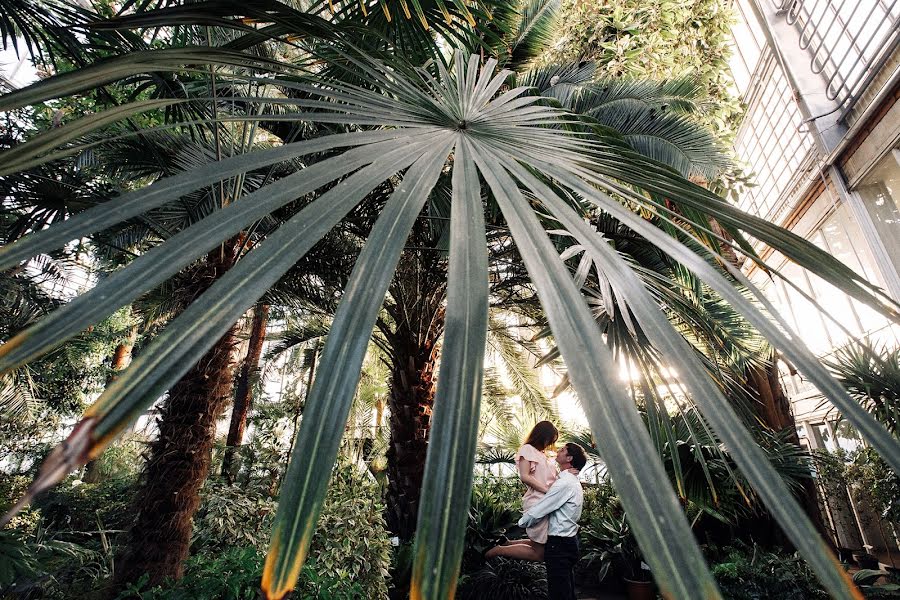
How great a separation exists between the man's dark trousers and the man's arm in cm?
16

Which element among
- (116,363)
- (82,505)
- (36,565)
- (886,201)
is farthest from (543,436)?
(116,363)

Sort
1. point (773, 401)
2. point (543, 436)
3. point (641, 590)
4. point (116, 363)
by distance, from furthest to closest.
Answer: point (116, 363) → point (773, 401) → point (641, 590) → point (543, 436)

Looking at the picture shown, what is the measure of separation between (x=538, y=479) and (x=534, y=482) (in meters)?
0.11

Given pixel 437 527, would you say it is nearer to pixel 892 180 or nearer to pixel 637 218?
pixel 637 218

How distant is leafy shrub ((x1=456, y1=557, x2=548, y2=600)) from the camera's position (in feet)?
14.6

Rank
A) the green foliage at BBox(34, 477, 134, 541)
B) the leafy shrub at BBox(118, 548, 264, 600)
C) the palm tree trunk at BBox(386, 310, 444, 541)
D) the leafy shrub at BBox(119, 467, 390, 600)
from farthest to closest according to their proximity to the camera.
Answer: the green foliage at BBox(34, 477, 134, 541) < the palm tree trunk at BBox(386, 310, 444, 541) < the leafy shrub at BBox(119, 467, 390, 600) < the leafy shrub at BBox(118, 548, 264, 600)

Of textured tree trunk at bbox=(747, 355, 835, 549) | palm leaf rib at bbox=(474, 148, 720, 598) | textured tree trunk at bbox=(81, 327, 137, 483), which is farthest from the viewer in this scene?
textured tree trunk at bbox=(81, 327, 137, 483)

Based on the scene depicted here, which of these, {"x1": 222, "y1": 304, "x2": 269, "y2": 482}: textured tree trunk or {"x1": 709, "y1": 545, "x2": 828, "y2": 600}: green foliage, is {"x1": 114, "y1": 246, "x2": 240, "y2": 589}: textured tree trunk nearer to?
{"x1": 222, "y1": 304, "x2": 269, "y2": 482}: textured tree trunk

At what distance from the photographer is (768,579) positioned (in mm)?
→ 3967

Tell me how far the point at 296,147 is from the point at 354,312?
36 cm

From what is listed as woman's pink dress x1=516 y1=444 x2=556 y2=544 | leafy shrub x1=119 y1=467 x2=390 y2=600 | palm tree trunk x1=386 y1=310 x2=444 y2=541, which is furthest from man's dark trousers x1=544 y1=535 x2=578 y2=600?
palm tree trunk x1=386 y1=310 x2=444 y2=541

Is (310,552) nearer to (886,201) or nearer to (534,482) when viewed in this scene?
(534,482)

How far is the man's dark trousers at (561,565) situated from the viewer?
2963 millimetres

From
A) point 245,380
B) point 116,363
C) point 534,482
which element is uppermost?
point 116,363
